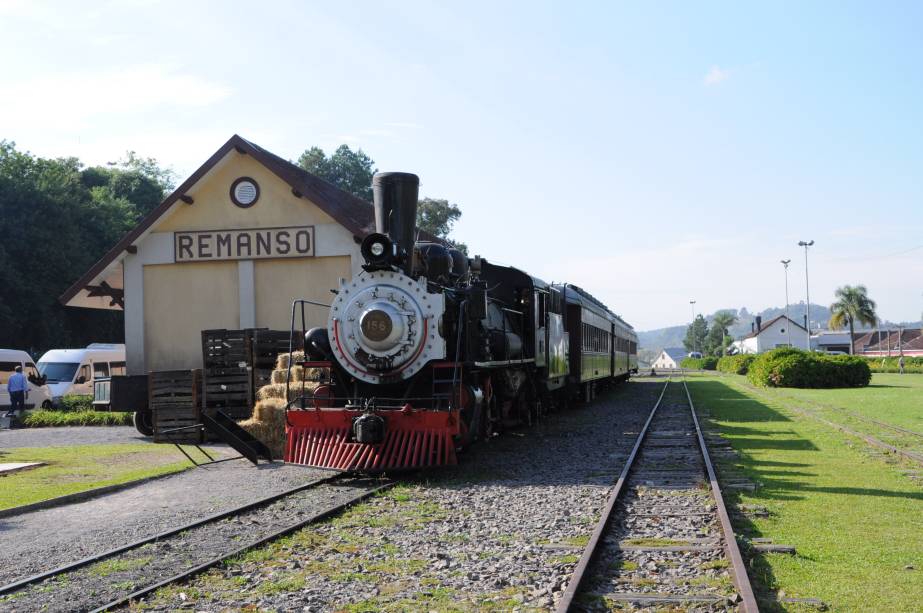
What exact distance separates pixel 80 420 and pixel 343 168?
5334 centimetres

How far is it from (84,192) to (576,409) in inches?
1484

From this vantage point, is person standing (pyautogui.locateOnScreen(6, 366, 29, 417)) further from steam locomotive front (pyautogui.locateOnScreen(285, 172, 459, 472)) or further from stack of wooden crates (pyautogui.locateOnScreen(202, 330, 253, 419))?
steam locomotive front (pyautogui.locateOnScreen(285, 172, 459, 472))

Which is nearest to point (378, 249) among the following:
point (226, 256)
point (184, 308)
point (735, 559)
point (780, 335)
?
point (735, 559)

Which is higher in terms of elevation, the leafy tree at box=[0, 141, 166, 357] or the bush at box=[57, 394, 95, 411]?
the leafy tree at box=[0, 141, 166, 357]

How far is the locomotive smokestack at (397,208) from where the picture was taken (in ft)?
39.9

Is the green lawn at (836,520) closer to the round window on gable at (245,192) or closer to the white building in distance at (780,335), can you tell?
the round window on gable at (245,192)

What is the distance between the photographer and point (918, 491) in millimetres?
9898

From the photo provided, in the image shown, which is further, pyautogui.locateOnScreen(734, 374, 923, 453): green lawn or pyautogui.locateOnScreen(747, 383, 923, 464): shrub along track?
pyautogui.locateOnScreen(734, 374, 923, 453): green lawn

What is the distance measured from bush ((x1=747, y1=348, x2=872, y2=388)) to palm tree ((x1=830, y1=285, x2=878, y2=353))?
197 ft

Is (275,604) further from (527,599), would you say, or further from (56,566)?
(56,566)

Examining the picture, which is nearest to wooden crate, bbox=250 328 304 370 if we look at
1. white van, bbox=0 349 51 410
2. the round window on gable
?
the round window on gable

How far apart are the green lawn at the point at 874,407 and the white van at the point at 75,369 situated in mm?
22452

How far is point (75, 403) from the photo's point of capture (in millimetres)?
26516

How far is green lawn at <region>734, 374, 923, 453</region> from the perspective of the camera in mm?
16609
